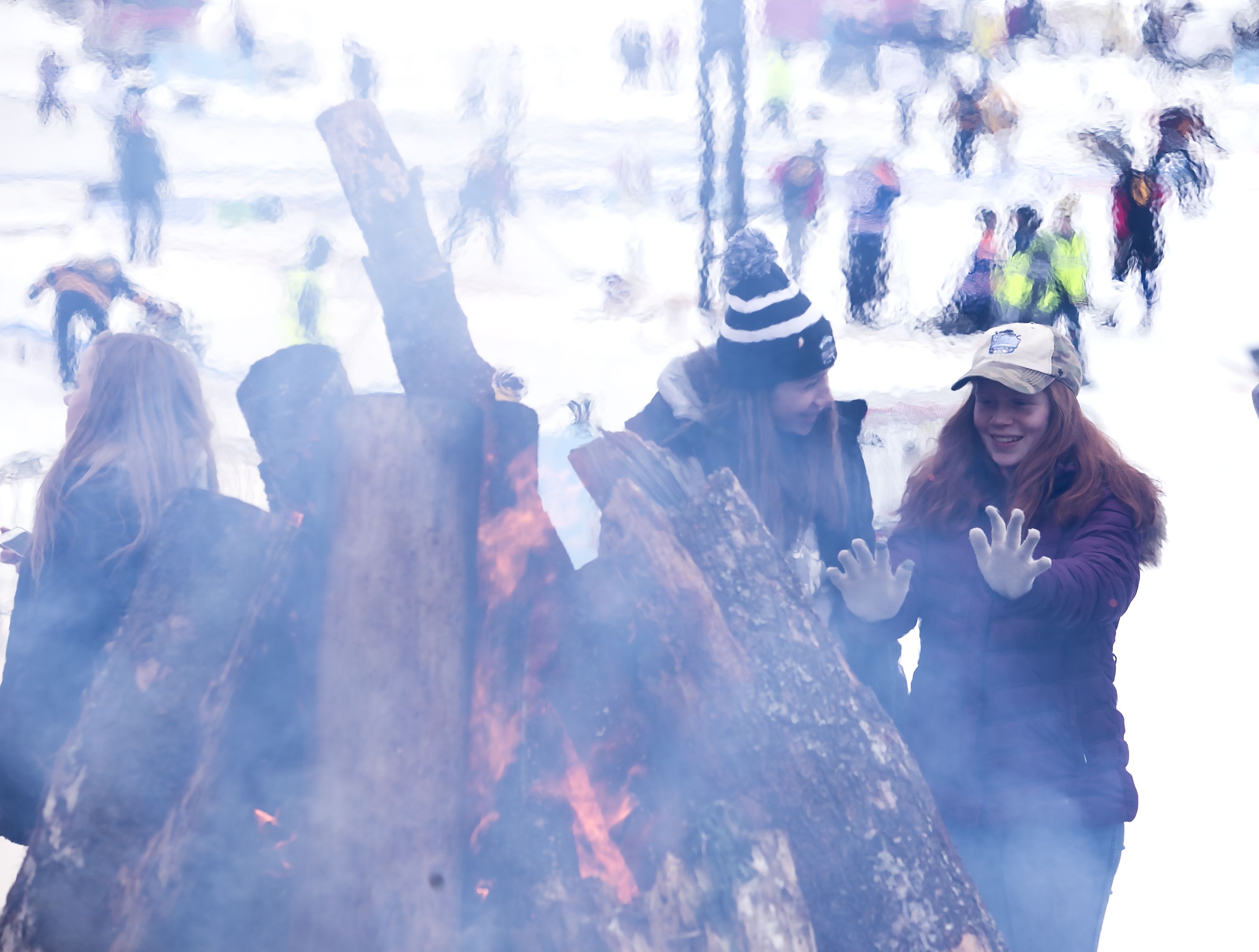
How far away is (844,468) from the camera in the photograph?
2432 millimetres

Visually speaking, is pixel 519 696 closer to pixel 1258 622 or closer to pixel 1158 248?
pixel 1258 622

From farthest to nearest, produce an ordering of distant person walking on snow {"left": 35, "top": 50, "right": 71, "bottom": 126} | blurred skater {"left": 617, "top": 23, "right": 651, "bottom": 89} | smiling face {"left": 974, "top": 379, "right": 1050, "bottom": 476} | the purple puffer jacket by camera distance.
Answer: blurred skater {"left": 617, "top": 23, "right": 651, "bottom": 89}, distant person walking on snow {"left": 35, "top": 50, "right": 71, "bottom": 126}, smiling face {"left": 974, "top": 379, "right": 1050, "bottom": 476}, the purple puffer jacket

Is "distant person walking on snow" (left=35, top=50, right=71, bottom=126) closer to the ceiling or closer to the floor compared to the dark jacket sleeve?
closer to the ceiling

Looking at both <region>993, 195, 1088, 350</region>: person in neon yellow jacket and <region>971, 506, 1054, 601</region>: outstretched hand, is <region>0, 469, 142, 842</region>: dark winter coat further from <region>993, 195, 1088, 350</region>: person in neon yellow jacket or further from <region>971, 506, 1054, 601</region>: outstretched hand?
<region>993, 195, 1088, 350</region>: person in neon yellow jacket

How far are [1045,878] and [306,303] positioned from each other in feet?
16.2

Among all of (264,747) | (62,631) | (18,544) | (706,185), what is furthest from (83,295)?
(264,747)

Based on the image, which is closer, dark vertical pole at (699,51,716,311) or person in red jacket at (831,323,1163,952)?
person in red jacket at (831,323,1163,952)

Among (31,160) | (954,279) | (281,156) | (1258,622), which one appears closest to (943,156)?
(954,279)

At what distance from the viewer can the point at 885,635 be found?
2.21 metres

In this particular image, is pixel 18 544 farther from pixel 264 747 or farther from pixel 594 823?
pixel 594 823

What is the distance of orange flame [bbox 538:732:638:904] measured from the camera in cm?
169

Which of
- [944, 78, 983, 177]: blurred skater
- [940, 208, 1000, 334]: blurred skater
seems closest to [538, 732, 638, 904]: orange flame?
[940, 208, 1000, 334]: blurred skater

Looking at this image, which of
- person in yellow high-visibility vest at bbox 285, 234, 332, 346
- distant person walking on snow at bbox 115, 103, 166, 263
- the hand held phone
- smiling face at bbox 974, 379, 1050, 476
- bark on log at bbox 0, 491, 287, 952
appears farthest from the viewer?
person in yellow high-visibility vest at bbox 285, 234, 332, 346

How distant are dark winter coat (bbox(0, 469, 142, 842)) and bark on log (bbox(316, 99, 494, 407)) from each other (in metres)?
0.77
